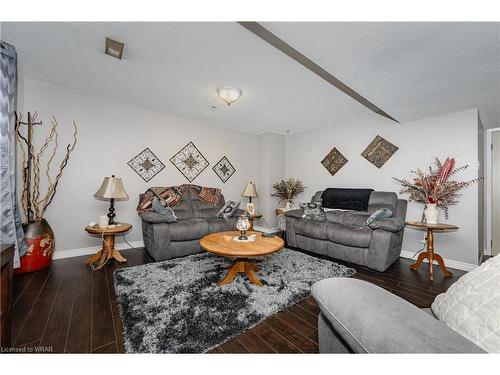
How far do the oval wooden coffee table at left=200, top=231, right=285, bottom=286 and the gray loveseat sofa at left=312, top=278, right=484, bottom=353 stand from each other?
3.90ft

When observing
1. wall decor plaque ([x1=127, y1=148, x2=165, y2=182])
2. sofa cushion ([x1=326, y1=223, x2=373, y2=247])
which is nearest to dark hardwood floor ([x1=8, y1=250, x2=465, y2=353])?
sofa cushion ([x1=326, y1=223, x2=373, y2=247])

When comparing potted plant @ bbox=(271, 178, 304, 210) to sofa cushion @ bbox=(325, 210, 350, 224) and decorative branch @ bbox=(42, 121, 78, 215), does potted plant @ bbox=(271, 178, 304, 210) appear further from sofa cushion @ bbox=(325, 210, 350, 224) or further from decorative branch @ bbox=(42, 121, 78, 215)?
decorative branch @ bbox=(42, 121, 78, 215)

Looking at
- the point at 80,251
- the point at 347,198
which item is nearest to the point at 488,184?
the point at 347,198

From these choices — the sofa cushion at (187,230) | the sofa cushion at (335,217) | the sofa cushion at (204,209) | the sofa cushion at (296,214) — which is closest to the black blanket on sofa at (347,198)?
the sofa cushion at (335,217)

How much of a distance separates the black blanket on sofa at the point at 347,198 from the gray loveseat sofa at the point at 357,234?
11cm

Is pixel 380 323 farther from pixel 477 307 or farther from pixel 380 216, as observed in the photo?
pixel 380 216

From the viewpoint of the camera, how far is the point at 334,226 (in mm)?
3084

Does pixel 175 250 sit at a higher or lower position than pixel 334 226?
lower

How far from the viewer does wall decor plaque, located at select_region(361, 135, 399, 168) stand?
3.60m

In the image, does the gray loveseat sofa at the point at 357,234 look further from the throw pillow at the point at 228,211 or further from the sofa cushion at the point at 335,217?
the throw pillow at the point at 228,211

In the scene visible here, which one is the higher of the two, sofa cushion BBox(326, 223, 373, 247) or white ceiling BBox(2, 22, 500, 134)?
white ceiling BBox(2, 22, 500, 134)
